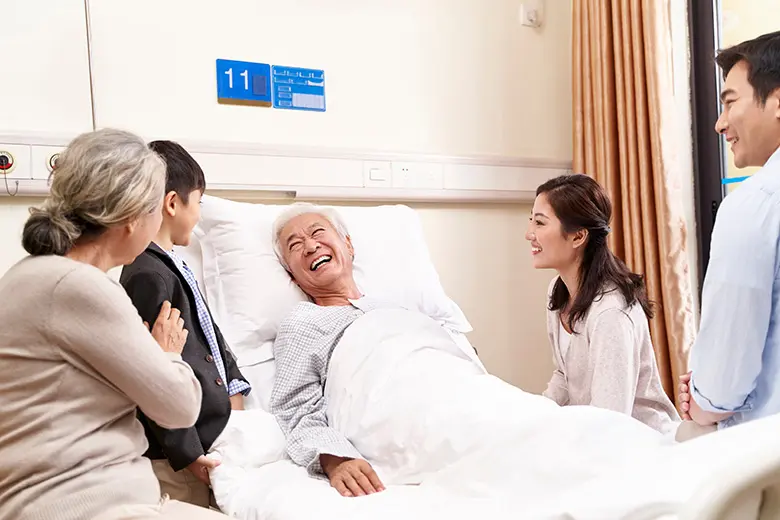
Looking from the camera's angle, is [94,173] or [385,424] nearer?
[94,173]

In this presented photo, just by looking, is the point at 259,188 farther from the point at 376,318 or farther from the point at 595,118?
the point at 595,118

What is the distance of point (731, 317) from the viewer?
1.24 meters

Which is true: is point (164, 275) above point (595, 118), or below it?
below

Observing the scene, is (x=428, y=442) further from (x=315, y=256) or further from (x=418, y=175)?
(x=418, y=175)

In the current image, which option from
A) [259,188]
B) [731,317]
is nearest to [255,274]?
[259,188]

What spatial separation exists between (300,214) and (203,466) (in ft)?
3.13

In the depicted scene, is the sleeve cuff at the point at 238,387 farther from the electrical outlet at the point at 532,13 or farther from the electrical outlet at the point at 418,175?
the electrical outlet at the point at 532,13

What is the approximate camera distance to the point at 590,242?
80.7 inches

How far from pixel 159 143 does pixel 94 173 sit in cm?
64

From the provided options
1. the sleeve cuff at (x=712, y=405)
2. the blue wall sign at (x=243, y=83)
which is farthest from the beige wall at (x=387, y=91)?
the sleeve cuff at (x=712, y=405)

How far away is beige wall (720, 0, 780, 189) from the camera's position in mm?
2848

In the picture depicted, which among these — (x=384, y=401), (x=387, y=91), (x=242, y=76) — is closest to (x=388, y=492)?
(x=384, y=401)

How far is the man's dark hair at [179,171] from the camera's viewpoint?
1782 millimetres

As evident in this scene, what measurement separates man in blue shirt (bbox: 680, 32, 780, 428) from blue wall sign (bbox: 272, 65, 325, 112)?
1.53m
